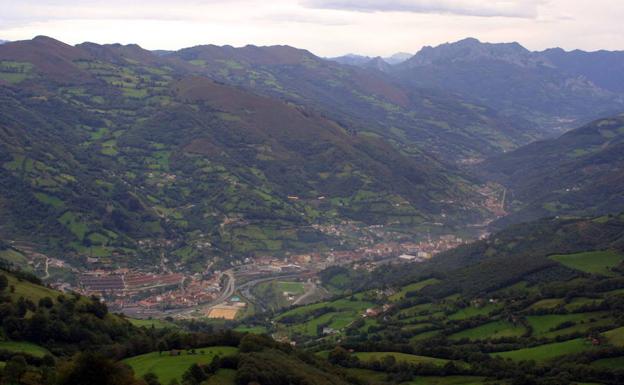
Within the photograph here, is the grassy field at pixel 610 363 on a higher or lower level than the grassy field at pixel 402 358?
higher

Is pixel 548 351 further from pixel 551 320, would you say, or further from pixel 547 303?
pixel 547 303

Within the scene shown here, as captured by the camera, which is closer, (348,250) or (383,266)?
(383,266)

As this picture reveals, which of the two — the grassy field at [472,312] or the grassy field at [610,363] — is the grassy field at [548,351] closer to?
the grassy field at [610,363]

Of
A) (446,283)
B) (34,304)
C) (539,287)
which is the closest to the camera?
(34,304)

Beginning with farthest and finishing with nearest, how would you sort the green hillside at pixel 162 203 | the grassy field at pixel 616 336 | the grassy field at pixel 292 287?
the green hillside at pixel 162 203 < the grassy field at pixel 292 287 < the grassy field at pixel 616 336

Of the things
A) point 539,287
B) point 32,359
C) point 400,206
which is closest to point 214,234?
point 400,206

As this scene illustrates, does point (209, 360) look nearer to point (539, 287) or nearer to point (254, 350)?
point (254, 350)

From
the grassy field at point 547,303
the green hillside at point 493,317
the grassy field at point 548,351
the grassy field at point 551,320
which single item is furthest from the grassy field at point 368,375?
the grassy field at point 547,303
